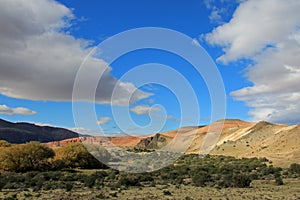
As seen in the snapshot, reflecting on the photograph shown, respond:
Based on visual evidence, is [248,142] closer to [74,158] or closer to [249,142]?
[249,142]

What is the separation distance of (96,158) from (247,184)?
52048mm

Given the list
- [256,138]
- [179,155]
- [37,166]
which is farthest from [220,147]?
[37,166]

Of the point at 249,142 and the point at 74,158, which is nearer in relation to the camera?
the point at 74,158

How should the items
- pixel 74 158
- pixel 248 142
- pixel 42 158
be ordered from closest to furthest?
pixel 42 158 → pixel 74 158 → pixel 248 142

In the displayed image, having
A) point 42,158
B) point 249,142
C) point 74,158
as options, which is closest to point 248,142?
point 249,142

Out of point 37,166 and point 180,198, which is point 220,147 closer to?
point 37,166

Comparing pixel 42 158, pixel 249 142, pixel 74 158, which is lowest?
pixel 42 158

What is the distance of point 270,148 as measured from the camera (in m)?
94.2

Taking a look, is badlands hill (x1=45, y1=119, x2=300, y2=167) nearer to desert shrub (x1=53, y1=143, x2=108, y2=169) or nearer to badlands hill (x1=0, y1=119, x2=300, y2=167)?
badlands hill (x1=0, y1=119, x2=300, y2=167)

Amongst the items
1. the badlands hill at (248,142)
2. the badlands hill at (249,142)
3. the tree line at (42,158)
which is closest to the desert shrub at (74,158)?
the tree line at (42,158)

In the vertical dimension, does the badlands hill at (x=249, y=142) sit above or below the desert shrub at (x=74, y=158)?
above

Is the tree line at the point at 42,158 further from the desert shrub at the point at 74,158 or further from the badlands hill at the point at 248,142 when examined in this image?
the badlands hill at the point at 248,142

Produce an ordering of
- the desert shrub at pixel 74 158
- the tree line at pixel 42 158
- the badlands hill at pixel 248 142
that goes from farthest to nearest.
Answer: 1. the badlands hill at pixel 248 142
2. the desert shrub at pixel 74 158
3. the tree line at pixel 42 158

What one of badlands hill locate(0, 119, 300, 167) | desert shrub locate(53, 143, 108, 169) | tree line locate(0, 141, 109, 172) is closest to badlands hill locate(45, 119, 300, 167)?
badlands hill locate(0, 119, 300, 167)
